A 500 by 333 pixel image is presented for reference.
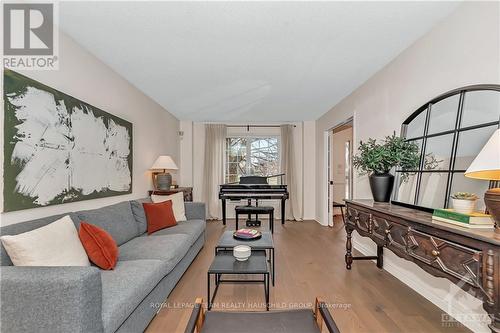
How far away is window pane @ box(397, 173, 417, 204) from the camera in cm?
259

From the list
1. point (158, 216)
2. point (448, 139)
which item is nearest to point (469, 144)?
point (448, 139)

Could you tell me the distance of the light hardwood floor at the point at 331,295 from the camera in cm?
203

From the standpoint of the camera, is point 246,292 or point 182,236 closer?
point 246,292

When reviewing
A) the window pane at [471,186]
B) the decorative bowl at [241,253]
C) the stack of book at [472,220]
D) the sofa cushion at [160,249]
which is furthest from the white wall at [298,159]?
the stack of book at [472,220]

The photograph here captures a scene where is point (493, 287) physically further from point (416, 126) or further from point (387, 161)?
point (416, 126)

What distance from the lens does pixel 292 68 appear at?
10.4 ft

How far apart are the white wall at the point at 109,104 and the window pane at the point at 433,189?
11.1 feet

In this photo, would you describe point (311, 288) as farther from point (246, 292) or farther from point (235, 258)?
point (235, 258)

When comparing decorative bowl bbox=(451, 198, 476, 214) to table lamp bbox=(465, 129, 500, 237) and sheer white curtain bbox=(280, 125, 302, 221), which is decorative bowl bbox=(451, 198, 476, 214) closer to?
table lamp bbox=(465, 129, 500, 237)

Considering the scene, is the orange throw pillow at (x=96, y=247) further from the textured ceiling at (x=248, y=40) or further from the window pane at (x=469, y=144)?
the window pane at (x=469, y=144)

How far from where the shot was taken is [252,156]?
21.8ft

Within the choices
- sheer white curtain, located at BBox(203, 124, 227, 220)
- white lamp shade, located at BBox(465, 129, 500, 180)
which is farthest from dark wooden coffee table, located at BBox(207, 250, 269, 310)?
sheer white curtain, located at BBox(203, 124, 227, 220)

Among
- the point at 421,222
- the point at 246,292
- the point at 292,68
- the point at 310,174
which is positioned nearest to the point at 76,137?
the point at 246,292

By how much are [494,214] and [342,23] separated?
181cm
